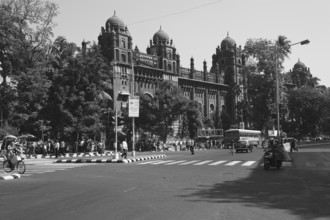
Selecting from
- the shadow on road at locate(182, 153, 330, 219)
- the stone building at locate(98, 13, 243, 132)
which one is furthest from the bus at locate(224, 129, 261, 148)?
the shadow on road at locate(182, 153, 330, 219)

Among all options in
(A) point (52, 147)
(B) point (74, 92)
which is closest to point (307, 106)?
(B) point (74, 92)

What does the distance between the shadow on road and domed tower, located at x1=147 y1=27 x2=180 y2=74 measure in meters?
67.3

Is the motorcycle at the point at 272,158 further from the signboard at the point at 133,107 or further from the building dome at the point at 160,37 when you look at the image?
the building dome at the point at 160,37

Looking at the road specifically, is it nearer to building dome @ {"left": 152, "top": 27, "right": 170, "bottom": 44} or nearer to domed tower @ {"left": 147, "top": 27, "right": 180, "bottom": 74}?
domed tower @ {"left": 147, "top": 27, "right": 180, "bottom": 74}

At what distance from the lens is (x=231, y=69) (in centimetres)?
10225

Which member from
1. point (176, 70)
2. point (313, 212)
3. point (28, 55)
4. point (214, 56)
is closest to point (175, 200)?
point (313, 212)

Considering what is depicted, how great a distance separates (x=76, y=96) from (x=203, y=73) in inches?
2104

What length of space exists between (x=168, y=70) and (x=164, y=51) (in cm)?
378

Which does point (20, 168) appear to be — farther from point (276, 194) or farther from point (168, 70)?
point (168, 70)

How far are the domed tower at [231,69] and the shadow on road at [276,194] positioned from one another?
87.1 m

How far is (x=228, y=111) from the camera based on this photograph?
10162cm

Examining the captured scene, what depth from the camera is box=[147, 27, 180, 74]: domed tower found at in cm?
8100

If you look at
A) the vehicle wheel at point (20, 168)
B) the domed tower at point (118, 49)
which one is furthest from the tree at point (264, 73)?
the vehicle wheel at point (20, 168)

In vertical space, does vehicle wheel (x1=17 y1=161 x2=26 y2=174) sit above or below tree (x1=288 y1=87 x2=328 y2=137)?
below
